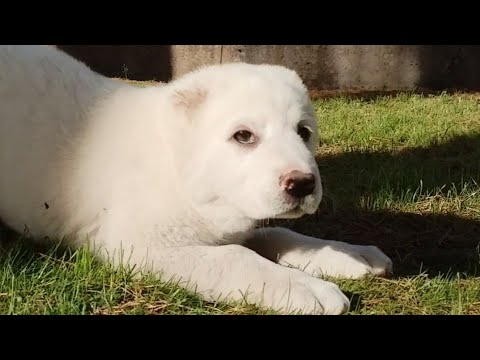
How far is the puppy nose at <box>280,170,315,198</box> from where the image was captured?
3291mm

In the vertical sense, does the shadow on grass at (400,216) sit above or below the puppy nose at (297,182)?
below

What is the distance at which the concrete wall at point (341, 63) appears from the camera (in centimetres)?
1108

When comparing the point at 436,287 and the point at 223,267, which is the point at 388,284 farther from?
the point at 223,267

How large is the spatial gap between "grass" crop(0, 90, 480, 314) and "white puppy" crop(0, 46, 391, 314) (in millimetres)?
168

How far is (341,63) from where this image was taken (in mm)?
11359

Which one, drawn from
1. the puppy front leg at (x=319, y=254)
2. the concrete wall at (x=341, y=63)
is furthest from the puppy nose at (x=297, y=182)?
the concrete wall at (x=341, y=63)

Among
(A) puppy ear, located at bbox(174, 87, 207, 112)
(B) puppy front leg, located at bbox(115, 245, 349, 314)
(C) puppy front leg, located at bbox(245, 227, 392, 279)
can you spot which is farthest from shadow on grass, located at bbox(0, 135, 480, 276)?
(A) puppy ear, located at bbox(174, 87, 207, 112)

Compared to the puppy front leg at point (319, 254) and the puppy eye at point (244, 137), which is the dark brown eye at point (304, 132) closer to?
the puppy eye at point (244, 137)

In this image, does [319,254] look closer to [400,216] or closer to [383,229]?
[383,229]

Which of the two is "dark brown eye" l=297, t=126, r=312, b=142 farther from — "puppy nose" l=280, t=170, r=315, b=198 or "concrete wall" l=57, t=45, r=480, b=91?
"concrete wall" l=57, t=45, r=480, b=91

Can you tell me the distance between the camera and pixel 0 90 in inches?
163

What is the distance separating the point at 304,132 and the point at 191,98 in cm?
65

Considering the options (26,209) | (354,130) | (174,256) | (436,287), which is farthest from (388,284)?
(354,130)

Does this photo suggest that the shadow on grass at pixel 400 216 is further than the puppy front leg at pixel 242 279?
Yes
